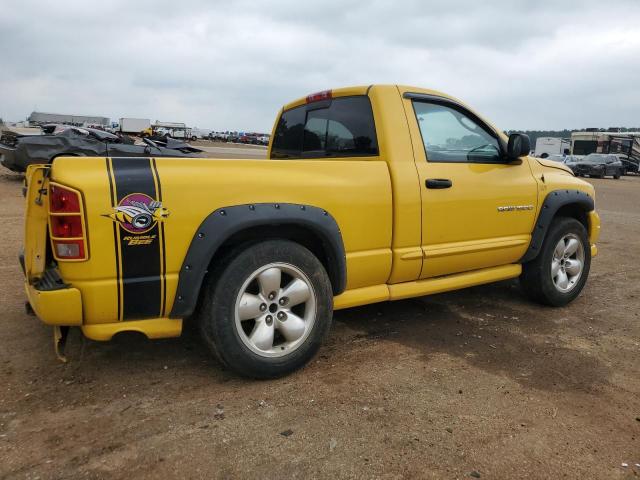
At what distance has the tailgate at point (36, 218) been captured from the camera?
278 cm

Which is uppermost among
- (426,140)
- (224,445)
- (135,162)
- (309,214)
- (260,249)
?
(426,140)

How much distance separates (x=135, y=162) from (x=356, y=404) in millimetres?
1749

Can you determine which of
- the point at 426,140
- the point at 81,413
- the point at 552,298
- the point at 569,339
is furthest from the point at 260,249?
the point at 552,298

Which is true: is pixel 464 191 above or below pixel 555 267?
above

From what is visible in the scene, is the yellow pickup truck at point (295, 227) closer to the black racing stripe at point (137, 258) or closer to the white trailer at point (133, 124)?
the black racing stripe at point (137, 258)

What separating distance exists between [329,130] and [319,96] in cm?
35

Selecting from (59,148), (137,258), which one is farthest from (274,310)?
(59,148)

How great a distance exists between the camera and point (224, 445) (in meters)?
2.37

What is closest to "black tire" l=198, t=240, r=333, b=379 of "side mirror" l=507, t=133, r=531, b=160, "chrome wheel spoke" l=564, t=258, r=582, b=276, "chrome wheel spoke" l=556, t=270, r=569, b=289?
"side mirror" l=507, t=133, r=531, b=160

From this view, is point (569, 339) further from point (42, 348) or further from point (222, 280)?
point (42, 348)

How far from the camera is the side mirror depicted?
4.01m

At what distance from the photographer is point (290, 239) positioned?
3270 mm

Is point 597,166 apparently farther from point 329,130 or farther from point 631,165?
point 329,130

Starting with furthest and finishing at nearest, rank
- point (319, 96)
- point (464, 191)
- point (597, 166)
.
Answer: point (597, 166), point (319, 96), point (464, 191)
